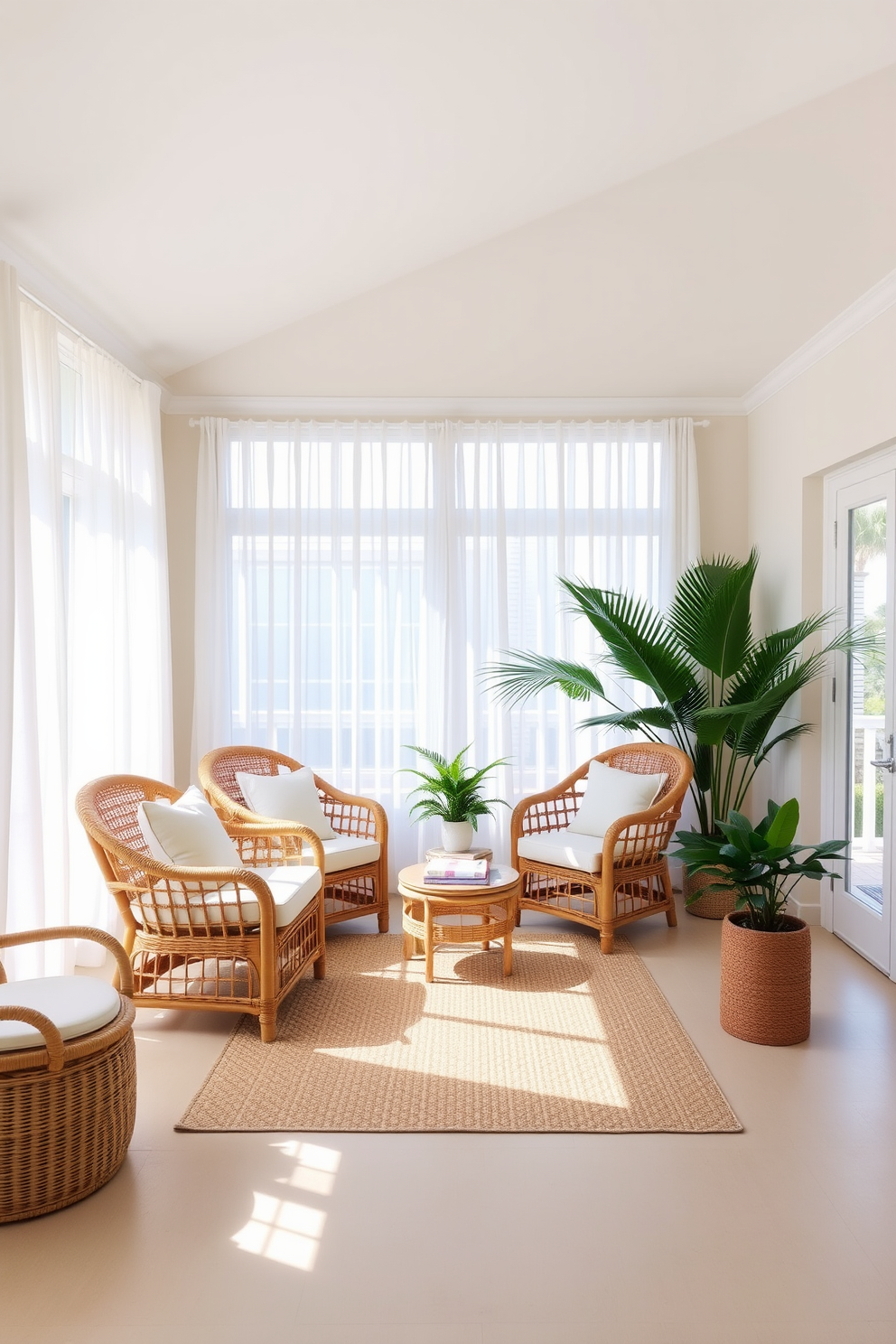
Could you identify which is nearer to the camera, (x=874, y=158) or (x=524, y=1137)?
(x=524, y=1137)

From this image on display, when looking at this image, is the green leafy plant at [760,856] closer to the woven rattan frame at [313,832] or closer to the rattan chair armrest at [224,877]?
the rattan chair armrest at [224,877]

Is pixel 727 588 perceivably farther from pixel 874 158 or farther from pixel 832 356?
pixel 874 158

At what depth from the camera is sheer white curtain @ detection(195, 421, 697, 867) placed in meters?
5.09

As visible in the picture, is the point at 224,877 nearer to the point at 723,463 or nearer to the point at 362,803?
the point at 362,803

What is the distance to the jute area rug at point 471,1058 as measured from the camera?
262 centimetres

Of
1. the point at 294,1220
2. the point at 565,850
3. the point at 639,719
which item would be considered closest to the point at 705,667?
the point at 639,719

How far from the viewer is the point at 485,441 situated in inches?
203

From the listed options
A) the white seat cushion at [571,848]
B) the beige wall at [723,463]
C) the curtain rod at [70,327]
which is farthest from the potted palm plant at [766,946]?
the curtain rod at [70,327]

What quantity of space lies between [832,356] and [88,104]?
319 cm

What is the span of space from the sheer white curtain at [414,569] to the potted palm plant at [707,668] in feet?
1.14

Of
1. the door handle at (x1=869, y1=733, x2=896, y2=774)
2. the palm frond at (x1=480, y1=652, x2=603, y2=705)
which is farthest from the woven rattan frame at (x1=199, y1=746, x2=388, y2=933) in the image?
the door handle at (x1=869, y1=733, x2=896, y2=774)

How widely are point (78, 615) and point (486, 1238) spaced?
2766mm

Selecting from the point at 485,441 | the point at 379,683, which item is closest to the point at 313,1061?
the point at 379,683

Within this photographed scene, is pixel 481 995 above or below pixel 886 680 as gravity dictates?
below
